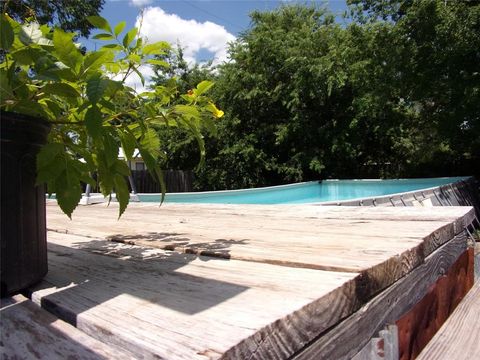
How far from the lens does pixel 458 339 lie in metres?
1.10

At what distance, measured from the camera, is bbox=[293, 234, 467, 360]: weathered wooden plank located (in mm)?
657

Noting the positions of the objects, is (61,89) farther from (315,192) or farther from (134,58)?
(315,192)

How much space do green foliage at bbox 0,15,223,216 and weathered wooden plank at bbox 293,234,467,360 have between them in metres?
0.49

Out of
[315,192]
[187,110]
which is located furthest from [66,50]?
[315,192]

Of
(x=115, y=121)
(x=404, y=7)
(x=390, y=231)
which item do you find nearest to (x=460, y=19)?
(x=404, y=7)

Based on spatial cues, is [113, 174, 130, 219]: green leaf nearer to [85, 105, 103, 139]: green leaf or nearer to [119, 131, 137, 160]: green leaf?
[119, 131, 137, 160]: green leaf

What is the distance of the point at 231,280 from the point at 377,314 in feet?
1.01

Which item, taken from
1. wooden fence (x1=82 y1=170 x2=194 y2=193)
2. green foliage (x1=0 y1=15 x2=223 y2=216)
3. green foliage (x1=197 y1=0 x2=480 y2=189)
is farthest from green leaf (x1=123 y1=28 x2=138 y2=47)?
wooden fence (x1=82 y1=170 x2=194 y2=193)

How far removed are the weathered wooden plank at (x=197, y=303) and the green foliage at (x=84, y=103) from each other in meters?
0.18

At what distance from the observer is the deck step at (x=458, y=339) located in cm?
102

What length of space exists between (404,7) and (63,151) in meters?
9.74

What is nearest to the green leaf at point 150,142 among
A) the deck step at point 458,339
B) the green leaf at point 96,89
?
the green leaf at point 96,89

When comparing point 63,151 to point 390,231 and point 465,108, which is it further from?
point 465,108

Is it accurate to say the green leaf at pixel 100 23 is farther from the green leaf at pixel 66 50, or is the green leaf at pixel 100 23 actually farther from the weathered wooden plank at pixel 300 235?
the weathered wooden plank at pixel 300 235
